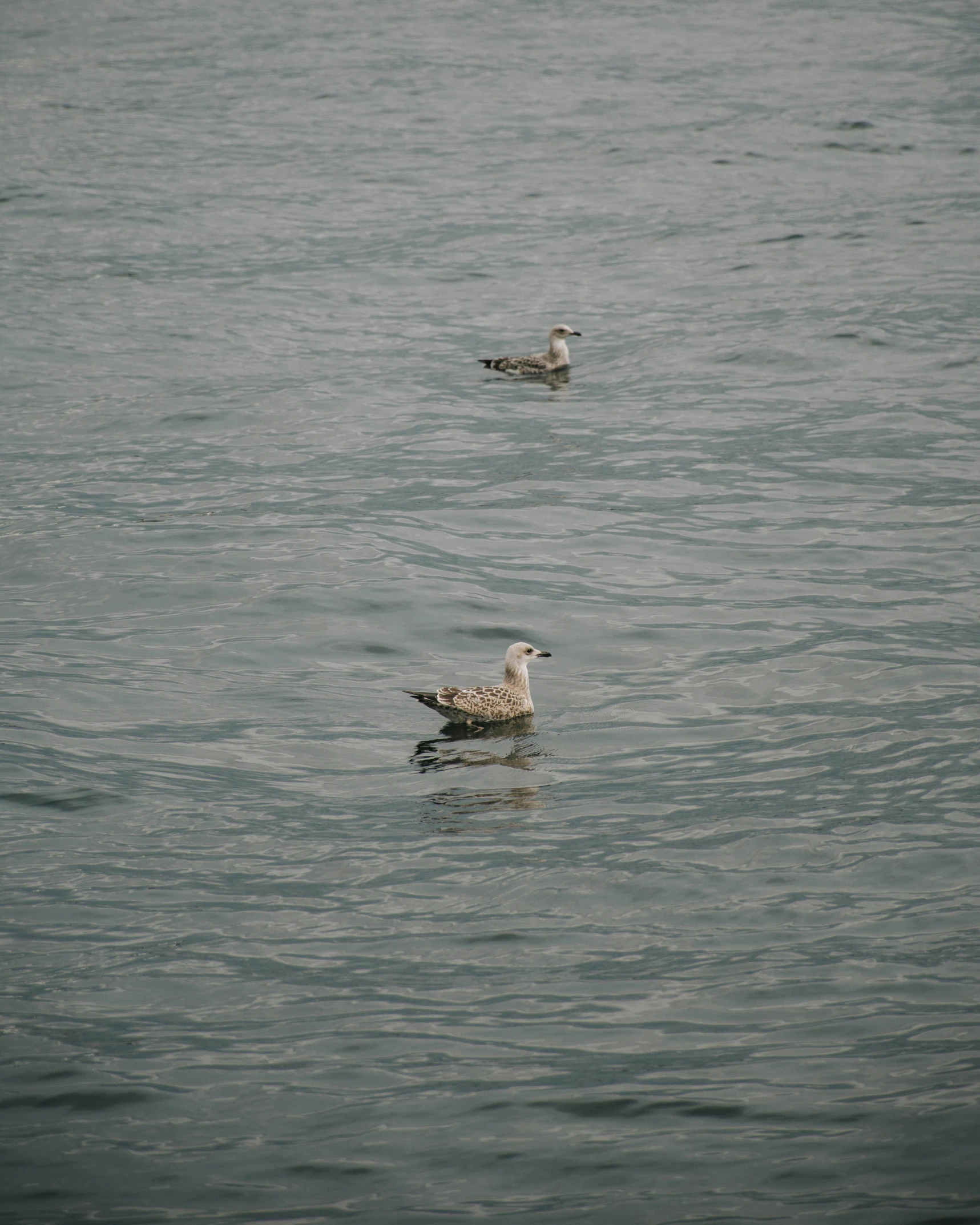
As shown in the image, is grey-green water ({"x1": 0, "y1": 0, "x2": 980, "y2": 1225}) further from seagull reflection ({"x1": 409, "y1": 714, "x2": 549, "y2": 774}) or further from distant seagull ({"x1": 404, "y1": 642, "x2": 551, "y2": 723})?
distant seagull ({"x1": 404, "y1": 642, "x2": 551, "y2": 723})

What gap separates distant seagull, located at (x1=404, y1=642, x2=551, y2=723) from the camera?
478 inches

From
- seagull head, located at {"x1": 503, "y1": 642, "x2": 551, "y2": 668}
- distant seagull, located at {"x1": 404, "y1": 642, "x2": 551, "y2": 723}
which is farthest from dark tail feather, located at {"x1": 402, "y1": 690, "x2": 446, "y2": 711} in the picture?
seagull head, located at {"x1": 503, "y1": 642, "x2": 551, "y2": 668}

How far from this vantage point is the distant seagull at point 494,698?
1213 cm

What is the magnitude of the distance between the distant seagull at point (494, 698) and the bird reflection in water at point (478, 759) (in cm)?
11

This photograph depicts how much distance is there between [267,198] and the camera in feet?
107

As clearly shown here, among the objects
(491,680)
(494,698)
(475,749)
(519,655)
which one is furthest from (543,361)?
(475,749)

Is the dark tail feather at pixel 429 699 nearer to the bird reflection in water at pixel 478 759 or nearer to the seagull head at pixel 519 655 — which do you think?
the bird reflection in water at pixel 478 759

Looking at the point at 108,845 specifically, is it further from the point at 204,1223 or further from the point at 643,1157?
the point at 643,1157

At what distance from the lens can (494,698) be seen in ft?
40.2

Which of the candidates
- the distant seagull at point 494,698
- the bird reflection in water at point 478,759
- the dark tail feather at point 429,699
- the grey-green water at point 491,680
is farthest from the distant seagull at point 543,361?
the dark tail feather at point 429,699

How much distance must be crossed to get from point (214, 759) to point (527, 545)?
19.5 ft

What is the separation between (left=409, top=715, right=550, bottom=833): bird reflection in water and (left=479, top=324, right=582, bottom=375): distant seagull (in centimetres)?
1121

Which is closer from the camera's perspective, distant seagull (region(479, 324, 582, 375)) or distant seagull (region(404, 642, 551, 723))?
distant seagull (region(404, 642, 551, 723))

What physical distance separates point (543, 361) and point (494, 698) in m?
11.7
